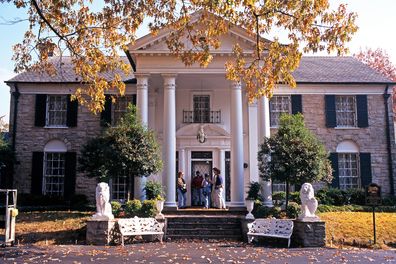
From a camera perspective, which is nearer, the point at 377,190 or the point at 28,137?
the point at 377,190

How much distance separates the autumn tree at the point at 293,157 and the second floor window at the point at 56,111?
429 inches

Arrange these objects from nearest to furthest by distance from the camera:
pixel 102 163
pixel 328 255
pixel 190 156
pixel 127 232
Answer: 1. pixel 328 255
2. pixel 127 232
3. pixel 102 163
4. pixel 190 156

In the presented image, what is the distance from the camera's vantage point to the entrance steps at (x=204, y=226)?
14578 millimetres

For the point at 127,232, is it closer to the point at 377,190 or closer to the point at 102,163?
the point at 102,163

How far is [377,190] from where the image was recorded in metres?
13.8

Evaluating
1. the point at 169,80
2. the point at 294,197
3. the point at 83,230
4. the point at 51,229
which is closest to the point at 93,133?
the point at 169,80

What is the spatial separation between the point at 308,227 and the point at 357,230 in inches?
91.1

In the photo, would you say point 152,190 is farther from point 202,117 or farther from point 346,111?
point 346,111

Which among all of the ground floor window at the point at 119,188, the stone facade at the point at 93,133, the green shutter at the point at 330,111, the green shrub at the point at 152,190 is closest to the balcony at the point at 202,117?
the stone facade at the point at 93,133

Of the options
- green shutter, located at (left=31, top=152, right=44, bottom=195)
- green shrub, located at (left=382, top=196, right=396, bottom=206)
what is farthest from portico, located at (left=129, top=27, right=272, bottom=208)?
green shrub, located at (left=382, top=196, right=396, bottom=206)

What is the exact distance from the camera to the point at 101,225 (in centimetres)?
1325

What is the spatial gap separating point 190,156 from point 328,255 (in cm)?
1075

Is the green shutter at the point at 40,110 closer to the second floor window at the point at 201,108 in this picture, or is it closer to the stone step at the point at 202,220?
the second floor window at the point at 201,108

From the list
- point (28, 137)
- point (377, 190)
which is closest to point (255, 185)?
point (377, 190)
